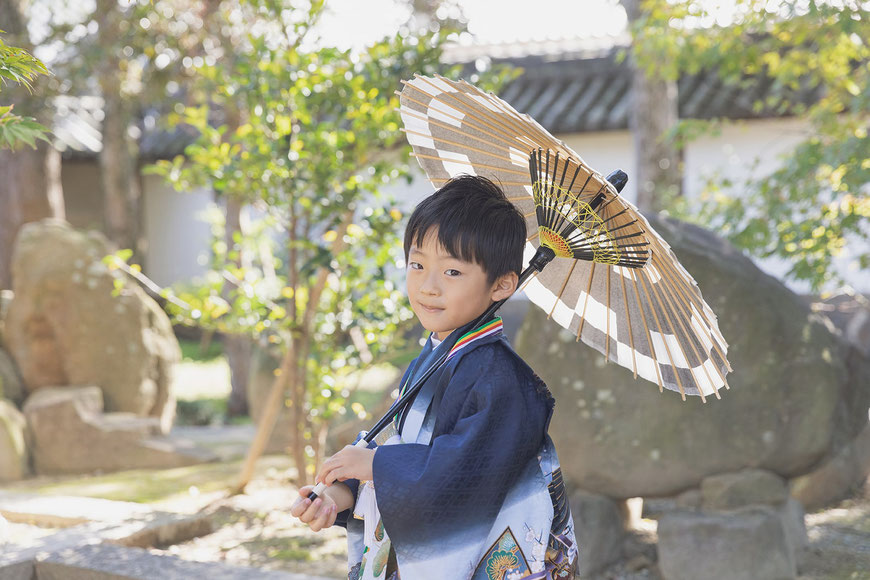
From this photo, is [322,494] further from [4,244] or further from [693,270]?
[4,244]

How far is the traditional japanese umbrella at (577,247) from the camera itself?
2.03 meters

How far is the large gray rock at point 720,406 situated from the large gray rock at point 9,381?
5.15m

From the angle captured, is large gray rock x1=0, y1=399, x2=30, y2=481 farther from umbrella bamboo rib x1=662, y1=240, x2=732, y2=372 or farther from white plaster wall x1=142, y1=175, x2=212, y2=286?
white plaster wall x1=142, y1=175, x2=212, y2=286

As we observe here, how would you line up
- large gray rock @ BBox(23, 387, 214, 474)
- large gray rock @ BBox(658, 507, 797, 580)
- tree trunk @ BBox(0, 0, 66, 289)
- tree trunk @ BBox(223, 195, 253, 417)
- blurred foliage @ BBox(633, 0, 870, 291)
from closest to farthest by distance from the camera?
large gray rock @ BBox(658, 507, 797, 580) → blurred foliage @ BBox(633, 0, 870, 291) → large gray rock @ BBox(23, 387, 214, 474) → tree trunk @ BBox(0, 0, 66, 289) → tree trunk @ BBox(223, 195, 253, 417)

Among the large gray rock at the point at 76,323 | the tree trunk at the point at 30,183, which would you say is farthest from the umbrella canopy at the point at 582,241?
the tree trunk at the point at 30,183

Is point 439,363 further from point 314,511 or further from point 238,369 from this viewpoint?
point 238,369

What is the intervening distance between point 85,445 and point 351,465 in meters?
5.87

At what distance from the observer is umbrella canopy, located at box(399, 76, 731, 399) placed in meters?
2.05

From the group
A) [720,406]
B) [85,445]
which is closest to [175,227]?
[85,445]

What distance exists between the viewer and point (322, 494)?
1977mm

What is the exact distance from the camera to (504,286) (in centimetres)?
201

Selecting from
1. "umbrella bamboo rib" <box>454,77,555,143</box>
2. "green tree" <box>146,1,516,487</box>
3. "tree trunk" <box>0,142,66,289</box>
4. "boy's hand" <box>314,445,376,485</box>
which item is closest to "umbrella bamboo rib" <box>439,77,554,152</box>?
"umbrella bamboo rib" <box>454,77,555,143</box>

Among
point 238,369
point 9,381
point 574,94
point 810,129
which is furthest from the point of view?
point 574,94

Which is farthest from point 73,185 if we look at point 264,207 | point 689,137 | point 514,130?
point 514,130
